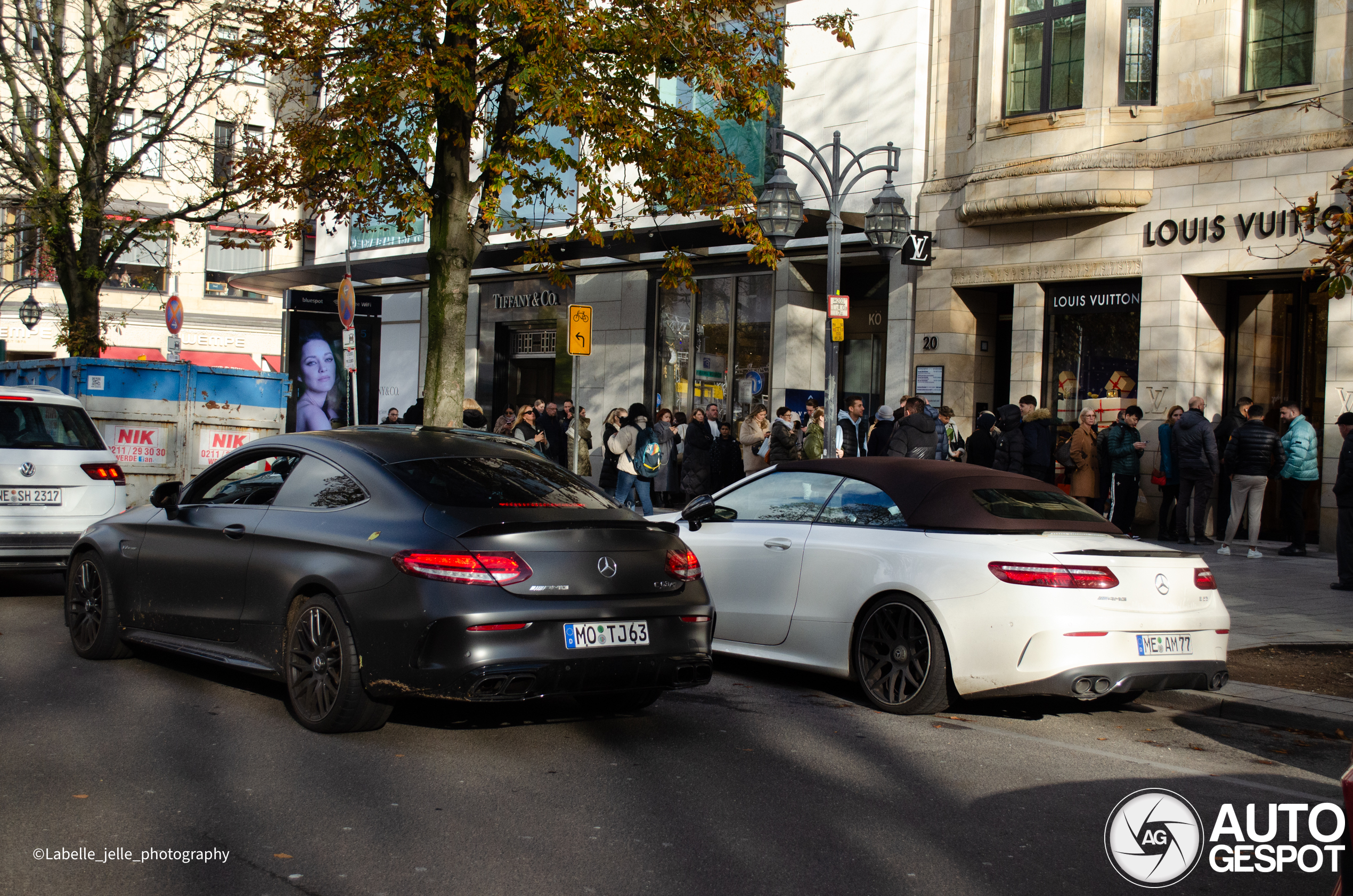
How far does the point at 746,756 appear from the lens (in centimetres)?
579

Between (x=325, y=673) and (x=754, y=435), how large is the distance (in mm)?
13853

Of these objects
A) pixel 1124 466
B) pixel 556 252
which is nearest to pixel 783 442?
pixel 1124 466

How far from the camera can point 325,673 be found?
19.4 feet

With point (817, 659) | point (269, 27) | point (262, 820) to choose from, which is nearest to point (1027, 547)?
point (817, 659)

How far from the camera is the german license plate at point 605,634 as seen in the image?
564cm

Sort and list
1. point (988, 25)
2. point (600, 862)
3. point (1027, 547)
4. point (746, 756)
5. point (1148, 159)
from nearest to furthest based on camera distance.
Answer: point (600, 862), point (746, 756), point (1027, 547), point (1148, 159), point (988, 25)

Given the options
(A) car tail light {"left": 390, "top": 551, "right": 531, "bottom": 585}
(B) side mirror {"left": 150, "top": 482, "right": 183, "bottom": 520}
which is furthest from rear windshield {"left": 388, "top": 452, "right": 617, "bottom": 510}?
(B) side mirror {"left": 150, "top": 482, "right": 183, "bottom": 520}

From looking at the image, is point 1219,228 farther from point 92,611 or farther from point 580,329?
point 92,611

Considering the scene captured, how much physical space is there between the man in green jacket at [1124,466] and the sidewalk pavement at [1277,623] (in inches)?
32.7

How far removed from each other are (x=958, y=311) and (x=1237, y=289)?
13.7ft

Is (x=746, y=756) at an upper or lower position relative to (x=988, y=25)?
lower

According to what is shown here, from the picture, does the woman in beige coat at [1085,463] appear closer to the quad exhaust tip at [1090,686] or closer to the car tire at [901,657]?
the car tire at [901,657]

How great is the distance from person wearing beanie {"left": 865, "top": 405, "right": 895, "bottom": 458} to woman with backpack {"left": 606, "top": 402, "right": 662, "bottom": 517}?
3157 mm

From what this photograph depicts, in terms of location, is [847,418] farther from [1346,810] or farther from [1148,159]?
[1346,810]
